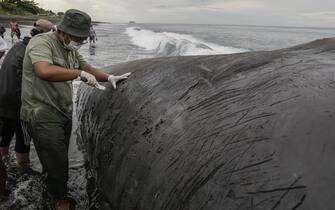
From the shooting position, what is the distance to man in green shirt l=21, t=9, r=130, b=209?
11.5ft

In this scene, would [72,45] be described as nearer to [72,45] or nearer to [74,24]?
[72,45]

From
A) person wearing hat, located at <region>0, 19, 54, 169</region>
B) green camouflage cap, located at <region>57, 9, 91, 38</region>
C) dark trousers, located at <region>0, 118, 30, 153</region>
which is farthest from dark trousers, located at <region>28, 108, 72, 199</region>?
dark trousers, located at <region>0, 118, 30, 153</region>

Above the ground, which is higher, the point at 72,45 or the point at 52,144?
the point at 72,45

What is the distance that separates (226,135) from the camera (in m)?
2.24

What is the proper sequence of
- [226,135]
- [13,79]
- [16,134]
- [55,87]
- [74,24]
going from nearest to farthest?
[226,135] → [74,24] → [55,87] → [13,79] → [16,134]

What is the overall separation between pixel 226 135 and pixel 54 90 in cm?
194

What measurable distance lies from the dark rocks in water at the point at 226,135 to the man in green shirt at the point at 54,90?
1.32 feet

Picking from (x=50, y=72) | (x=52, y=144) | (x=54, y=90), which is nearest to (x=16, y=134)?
(x=52, y=144)

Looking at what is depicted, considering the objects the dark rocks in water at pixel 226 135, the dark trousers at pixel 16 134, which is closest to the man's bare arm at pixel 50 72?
the dark rocks in water at pixel 226 135

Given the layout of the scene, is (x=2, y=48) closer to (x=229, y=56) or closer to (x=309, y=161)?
Answer: (x=229, y=56)

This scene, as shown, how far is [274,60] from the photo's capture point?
2828 millimetres

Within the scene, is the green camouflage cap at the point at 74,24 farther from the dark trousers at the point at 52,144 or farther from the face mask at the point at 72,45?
the dark trousers at the point at 52,144

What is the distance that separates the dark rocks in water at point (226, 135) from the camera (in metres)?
1.86

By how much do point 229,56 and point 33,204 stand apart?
236 cm
